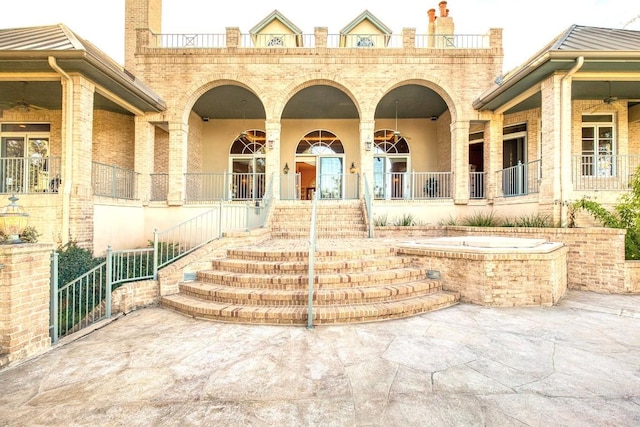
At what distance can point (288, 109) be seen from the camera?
42.1ft

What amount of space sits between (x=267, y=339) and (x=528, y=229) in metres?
6.38

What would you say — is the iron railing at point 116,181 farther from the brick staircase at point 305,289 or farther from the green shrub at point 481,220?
the green shrub at point 481,220

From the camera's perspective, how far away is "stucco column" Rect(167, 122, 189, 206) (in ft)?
33.9

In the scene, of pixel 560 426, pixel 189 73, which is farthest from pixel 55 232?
pixel 560 426

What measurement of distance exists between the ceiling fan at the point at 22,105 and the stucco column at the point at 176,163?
3876 mm

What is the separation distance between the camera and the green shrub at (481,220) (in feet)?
28.8

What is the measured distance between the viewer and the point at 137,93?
29.2 ft

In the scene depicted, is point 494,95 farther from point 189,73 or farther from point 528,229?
point 189,73

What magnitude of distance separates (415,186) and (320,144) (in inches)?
189

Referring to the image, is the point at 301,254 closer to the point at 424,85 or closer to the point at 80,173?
the point at 80,173

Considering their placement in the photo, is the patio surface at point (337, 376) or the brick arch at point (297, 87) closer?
the patio surface at point (337, 376)

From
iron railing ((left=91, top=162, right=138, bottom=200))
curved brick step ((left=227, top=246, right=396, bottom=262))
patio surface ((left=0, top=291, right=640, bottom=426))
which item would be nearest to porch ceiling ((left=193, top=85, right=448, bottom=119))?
iron railing ((left=91, top=162, right=138, bottom=200))

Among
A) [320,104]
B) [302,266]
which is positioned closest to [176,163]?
[320,104]

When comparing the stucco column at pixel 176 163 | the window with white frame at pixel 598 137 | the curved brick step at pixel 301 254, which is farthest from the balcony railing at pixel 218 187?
the window with white frame at pixel 598 137
